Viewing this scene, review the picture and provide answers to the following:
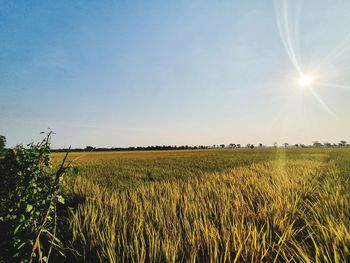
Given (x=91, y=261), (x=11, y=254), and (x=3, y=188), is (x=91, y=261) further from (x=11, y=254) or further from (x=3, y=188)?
(x=3, y=188)

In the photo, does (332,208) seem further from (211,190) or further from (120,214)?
(120,214)

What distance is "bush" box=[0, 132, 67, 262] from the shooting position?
8.87 ft

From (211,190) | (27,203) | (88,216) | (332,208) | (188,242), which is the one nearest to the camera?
(188,242)

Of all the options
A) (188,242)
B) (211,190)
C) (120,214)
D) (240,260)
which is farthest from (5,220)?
(211,190)

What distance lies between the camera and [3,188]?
2865 millimetres

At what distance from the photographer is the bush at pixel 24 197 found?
106 inches

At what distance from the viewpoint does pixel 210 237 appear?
8.86 feet

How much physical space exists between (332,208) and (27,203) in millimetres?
5087

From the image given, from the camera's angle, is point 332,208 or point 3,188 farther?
point 332,208

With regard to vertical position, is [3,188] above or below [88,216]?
above

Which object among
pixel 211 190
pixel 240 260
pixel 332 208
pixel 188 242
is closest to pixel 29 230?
pixel 188 242

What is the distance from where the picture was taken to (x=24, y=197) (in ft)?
9.45

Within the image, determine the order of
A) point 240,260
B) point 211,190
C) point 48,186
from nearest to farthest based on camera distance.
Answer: point 240,260 < point 48,186 < point 211,190

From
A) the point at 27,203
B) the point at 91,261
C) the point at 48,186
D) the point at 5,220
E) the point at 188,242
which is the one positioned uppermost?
the point at 48,186
